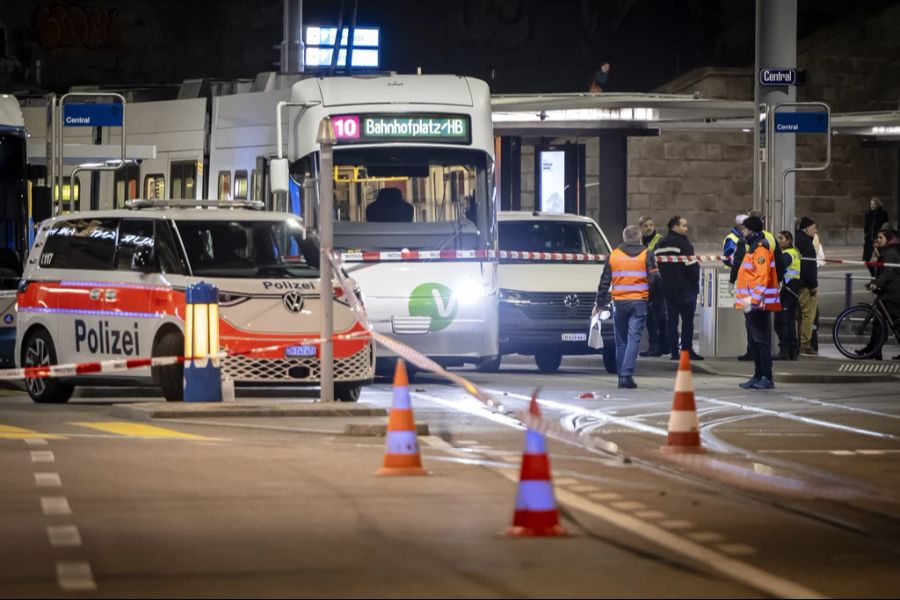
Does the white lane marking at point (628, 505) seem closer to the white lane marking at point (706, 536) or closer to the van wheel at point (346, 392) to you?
the white lane marking at point (706, 536)

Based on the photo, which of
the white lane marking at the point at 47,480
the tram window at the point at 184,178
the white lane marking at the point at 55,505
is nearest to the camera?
the white lane marking at the point at 55,505

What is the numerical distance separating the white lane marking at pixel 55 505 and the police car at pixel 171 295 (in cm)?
A: 595

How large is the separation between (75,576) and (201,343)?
8.03 m

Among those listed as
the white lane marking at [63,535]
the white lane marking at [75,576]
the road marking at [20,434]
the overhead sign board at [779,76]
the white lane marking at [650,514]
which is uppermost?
the overhead sign board at [779,76]

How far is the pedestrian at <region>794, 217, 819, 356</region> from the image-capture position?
2612 centimetres

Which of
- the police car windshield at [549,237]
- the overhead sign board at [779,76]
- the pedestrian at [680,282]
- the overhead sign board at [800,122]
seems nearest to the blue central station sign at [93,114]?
the police car windshield at [549,237]

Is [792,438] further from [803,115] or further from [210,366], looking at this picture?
[803,115]

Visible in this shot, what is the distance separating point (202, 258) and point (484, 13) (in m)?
40.9

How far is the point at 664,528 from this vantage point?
10.7 meters

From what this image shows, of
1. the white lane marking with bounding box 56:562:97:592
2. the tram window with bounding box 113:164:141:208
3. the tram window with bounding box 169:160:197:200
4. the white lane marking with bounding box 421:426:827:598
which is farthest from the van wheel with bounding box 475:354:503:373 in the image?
the white lane marking with bounding box 56:562:97:592

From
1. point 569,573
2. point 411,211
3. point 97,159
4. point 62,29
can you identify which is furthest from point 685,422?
point 62,29

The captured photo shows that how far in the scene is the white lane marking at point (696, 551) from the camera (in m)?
8.98

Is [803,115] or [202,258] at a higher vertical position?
[803,115]

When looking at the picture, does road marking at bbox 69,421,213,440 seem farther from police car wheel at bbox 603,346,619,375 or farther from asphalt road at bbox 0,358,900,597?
police car wheel at bbox 603,346,619,375
